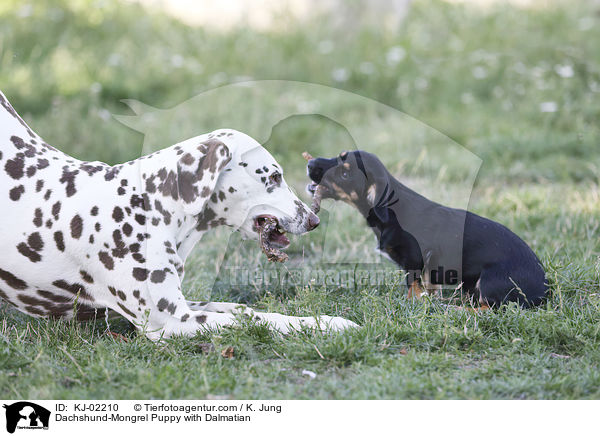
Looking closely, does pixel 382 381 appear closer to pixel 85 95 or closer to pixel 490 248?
pixel 490 248

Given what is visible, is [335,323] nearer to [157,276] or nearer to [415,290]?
[415,290]

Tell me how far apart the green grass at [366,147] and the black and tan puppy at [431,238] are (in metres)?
0.23

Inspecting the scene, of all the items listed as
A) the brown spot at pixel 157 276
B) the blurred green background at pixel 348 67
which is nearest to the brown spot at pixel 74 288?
the brown spot at pixel 157 276

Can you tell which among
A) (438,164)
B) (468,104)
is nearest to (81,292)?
(438,164)

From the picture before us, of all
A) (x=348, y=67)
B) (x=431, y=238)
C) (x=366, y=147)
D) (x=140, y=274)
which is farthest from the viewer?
(x=348, y=67)

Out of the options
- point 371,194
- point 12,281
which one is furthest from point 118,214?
point 371,194

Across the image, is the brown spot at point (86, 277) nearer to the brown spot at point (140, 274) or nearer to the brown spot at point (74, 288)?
the brown spot at point (74, 288)

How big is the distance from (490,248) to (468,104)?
202 inches

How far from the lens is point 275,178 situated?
4031 mm

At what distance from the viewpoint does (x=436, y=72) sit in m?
9.77

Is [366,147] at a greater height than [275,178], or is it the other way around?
[366,147]

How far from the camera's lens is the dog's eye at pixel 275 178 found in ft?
13.1
